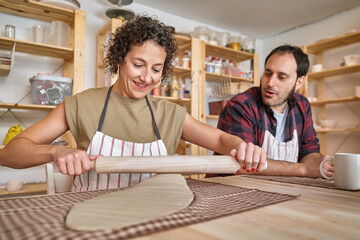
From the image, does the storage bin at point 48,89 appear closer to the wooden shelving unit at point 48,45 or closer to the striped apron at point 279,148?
the wooden shelving unit at point 48,45

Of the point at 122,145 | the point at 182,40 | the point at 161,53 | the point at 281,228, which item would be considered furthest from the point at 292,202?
the point at 182,40

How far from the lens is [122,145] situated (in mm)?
1087

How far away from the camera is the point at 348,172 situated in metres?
0.84

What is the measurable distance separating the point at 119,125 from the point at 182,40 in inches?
87.7

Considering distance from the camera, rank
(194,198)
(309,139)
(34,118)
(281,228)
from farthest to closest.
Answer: (34,118), (309,139), (194,198), (281,228)

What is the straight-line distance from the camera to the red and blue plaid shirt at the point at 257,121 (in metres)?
1.55

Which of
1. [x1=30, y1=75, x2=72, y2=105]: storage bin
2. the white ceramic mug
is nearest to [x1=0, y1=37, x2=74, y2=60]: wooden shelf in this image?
[x1=30, y1=75, x2=72, y2=105]: storage bin

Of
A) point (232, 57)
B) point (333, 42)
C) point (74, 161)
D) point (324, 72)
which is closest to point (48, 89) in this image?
point (74, 161)

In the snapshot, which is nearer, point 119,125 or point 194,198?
point 194,198

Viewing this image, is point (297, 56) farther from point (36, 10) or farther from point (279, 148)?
point (36, 10)

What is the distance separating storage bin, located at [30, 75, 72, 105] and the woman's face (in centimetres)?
134

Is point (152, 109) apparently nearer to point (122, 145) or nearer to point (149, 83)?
point (149, 83)

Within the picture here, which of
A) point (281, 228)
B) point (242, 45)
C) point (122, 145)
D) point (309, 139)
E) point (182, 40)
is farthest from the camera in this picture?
point (242, 45)

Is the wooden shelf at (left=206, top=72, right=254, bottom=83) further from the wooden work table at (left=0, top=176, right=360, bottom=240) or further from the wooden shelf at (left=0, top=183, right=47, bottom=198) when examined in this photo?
the wooden work table at (left=0, top=176, right=360, bottom=240)
